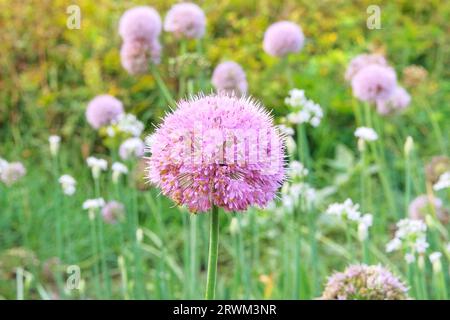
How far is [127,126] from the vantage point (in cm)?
221

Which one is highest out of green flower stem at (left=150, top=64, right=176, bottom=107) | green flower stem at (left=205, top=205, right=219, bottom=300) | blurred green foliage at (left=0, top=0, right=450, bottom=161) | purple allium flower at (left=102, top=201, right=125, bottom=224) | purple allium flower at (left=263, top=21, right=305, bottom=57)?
blurred green foliage at (left=0, top=0, right=450, bottom=161)

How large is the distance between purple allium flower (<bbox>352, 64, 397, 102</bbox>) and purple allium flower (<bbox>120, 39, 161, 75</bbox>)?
62 centimetres

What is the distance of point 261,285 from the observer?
8.13 ft

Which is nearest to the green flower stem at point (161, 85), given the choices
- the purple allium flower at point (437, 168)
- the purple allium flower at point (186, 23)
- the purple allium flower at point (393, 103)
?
the purple allium flower at point (186, 23)

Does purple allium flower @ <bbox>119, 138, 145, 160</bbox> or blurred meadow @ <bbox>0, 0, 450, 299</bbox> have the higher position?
Result: blurred meadow @ <bbox>0, 0, 450, 299</bbox>

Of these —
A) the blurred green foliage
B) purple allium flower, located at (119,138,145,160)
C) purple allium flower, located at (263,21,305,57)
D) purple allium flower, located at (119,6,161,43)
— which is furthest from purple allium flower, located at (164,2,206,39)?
the blurred green foliage

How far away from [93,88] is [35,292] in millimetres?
1413

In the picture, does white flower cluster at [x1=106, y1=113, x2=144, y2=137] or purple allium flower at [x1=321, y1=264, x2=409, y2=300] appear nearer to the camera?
purple allium flower at [x1=321, y1=264, x2=409, y2=300]

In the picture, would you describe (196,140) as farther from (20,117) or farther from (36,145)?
(20,117)

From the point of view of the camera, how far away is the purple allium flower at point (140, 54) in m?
2.34

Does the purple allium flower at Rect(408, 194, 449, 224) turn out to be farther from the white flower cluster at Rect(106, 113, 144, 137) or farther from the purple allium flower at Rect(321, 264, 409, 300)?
the white flower cluster at Rect(106, 113, 144, 137)

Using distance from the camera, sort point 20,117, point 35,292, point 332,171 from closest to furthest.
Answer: point 35,292 → point 332,171 → point 20,117

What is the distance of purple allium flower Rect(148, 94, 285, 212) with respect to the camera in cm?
108
